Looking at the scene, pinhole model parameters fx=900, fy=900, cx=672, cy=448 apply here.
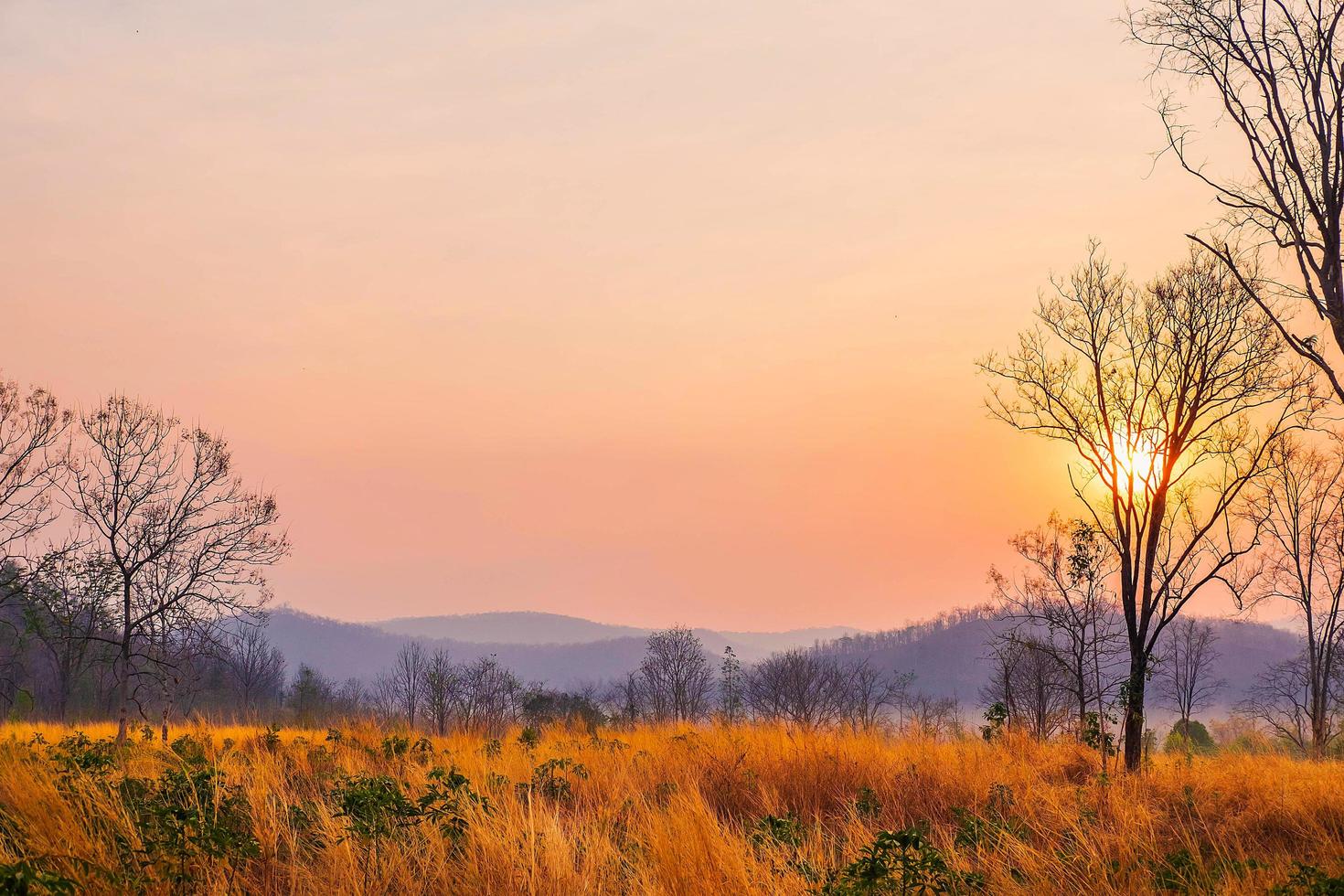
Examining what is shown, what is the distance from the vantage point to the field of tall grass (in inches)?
231

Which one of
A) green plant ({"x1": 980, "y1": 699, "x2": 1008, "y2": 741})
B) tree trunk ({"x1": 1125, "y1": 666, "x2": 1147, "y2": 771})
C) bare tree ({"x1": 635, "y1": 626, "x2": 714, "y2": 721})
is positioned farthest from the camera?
bare tree ({"x1": 635, "y1": 626, "x2": 714, "y2": 721})

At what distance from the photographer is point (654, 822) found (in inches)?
289

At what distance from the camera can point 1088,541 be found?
56.5 ft

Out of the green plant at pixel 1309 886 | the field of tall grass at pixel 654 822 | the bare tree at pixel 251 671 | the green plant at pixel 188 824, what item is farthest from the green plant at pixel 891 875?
the bare tree at pixel 251 671

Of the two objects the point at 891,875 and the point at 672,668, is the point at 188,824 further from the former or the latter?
the point at 672,668

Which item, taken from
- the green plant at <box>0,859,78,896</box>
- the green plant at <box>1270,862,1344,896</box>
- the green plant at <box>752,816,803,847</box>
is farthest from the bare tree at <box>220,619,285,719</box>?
the green plant at <box>1270,862,1344,896</box>

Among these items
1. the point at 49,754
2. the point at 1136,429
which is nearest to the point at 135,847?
the point at 49,754

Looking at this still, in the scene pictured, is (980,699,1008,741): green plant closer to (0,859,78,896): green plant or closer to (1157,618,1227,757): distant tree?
(1157,618,1227,757): distant tree

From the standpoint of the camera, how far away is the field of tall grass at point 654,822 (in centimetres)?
586

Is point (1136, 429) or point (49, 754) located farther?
point (1136, 429)

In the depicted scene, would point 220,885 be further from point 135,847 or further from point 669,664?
point 669,664

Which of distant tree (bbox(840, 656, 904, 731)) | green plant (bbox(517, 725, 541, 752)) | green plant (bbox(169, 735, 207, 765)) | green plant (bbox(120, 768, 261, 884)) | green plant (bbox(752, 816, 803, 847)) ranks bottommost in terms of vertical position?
distant tree (bbox(840, 656, 904, 731))


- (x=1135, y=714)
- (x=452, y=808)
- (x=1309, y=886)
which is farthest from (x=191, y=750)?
(x=1135, y=714)

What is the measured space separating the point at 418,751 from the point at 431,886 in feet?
25.1
